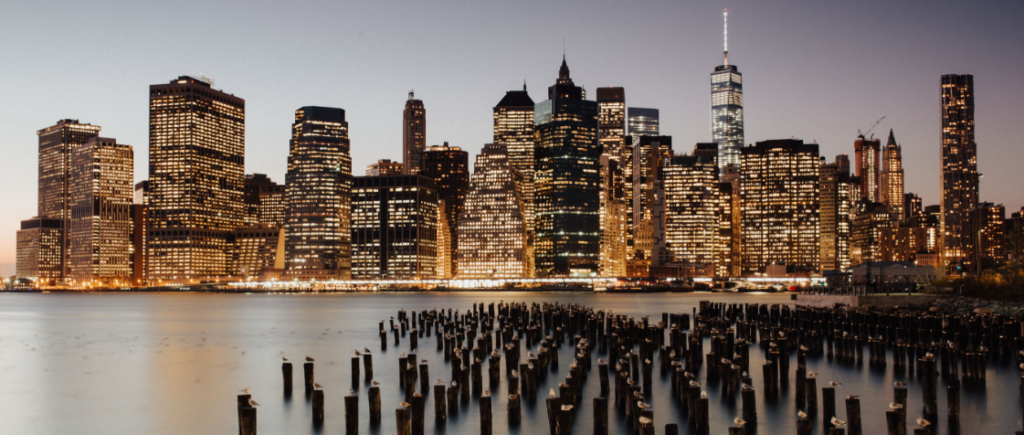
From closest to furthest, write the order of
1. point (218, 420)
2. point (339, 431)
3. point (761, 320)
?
point (339, 431), point (218, 420), point (761, 320)

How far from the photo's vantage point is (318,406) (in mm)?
29188

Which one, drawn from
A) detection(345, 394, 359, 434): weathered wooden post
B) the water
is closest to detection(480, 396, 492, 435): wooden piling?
the water

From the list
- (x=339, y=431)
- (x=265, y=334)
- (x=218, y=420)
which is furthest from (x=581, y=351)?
(x=265, y=334)

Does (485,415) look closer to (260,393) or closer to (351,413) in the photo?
(351,413)

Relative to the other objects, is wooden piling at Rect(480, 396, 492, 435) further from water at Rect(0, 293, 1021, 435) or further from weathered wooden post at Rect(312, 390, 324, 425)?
weathered wooden post at Rect(312, 390, 324, 425)

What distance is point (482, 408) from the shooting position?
25.3 meters

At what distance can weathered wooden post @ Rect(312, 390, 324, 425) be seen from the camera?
94.1 feet

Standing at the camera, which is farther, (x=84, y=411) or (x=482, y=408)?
(x=84, y=411)

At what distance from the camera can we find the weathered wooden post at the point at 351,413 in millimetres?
25969

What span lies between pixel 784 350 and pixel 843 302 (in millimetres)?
45180

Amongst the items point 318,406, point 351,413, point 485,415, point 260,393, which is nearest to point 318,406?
point 318,406

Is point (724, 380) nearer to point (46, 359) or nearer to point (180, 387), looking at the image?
point (180, 387)

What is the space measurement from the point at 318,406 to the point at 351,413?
318 cm

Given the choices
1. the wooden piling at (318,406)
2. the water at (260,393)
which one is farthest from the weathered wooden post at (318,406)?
the water at (260,393)
